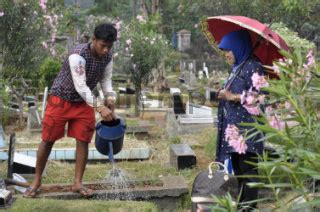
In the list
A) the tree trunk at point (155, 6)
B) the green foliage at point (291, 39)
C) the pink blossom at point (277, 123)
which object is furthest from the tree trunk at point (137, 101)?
the pink blossom at point (277, 123)

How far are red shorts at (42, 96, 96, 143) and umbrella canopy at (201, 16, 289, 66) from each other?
1274 millimetres

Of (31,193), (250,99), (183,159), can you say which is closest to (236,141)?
(250,99)

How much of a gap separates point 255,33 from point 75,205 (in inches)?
76.7

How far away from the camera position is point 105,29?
4680mm

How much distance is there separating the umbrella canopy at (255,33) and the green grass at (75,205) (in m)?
1.51

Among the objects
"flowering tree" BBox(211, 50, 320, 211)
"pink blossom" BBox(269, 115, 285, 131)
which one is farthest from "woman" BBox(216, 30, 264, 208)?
"pink blossom" BBox(269, 115, 285, 131)

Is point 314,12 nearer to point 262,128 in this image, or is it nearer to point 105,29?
point 105,29

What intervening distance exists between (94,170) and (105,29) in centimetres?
239

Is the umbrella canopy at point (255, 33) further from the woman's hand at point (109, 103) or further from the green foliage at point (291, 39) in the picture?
the green foliage at point (291, 39)

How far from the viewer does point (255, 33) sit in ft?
16.0

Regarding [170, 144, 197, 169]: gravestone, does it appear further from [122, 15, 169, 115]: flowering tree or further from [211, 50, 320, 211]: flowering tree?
[122, 15, 169, 115]: flowering tree

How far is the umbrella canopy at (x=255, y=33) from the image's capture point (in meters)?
4.59

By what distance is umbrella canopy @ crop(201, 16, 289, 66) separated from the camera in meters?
4.59

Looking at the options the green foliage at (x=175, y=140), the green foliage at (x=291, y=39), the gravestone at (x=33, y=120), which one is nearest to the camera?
the green foliage at (x=175, y=140)
